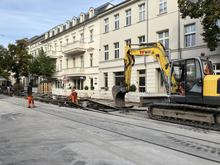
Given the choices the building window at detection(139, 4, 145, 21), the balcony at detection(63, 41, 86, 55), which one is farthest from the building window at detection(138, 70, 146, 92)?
the balcony at detection(63, 41, 86, 55)

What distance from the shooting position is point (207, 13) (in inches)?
883

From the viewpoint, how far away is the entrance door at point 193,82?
1569 centimetres

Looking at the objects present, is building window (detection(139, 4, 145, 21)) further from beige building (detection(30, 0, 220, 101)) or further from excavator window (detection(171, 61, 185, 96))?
excavator window (detection(171, 61, 185, 96))

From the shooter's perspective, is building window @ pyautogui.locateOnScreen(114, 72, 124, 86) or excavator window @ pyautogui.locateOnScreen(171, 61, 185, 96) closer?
excavator window @ pyautogui.locateOnScreen(171, 61, 185, 96)

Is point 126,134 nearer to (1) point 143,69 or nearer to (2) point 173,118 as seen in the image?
(2) point 173,118

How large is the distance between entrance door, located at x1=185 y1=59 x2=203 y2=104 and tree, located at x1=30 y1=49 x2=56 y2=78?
1982 inches

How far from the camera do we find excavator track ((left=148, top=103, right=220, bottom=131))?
48.2 feet

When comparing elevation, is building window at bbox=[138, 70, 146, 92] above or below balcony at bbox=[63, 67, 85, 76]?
below

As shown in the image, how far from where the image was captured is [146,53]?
1997 centimetres

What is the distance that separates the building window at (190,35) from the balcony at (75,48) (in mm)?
23093

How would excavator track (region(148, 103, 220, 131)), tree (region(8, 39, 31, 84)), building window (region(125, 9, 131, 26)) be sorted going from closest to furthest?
excavator track (region(148, 103, 220, 131)) → building window (region(125, 9, 131, 26)) → tree (region(8, 39, 31, 84))

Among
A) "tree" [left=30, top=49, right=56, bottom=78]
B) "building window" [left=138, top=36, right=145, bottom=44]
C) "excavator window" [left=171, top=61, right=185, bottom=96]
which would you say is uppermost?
"building window" [left=138, top=36, right=145, bottom=44]

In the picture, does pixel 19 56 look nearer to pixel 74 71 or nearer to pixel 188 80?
pixel 74 71

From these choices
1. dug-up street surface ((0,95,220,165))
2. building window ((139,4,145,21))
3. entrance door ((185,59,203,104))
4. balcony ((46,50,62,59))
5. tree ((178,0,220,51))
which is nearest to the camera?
dug-up street surface ((0,95,220,165))
